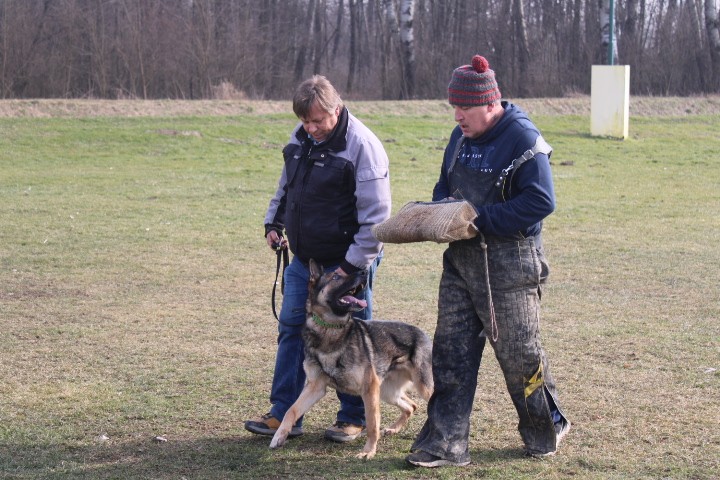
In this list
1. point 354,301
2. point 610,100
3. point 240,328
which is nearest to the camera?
point 354,301

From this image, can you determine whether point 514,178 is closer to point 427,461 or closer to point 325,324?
point 325,324

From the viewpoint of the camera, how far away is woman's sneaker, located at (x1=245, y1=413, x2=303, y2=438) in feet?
17.1

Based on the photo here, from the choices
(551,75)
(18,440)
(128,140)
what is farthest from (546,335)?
(551,75)

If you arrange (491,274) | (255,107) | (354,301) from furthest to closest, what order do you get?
1. (255,107)
2. (354,301)
3. (491,274)

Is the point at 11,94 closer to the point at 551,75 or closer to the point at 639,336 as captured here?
the point at 551,75

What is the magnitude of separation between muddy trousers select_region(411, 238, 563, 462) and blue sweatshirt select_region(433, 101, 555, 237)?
0.19m

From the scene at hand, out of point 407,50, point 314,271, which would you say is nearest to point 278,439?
point 314,271

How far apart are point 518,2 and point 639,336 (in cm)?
3111

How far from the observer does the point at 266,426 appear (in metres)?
5.25

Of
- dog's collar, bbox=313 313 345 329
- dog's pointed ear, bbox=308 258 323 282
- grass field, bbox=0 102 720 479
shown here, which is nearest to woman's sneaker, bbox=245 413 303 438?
grass field, bbox=0 102 720 479

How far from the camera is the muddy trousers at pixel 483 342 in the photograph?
15.1 ft

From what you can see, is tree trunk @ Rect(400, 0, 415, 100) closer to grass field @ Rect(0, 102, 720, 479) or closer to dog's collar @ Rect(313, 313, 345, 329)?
grass field @ Rect(0, 102, 720, 479)

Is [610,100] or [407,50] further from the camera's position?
[407,50]

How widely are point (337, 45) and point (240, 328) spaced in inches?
1471
